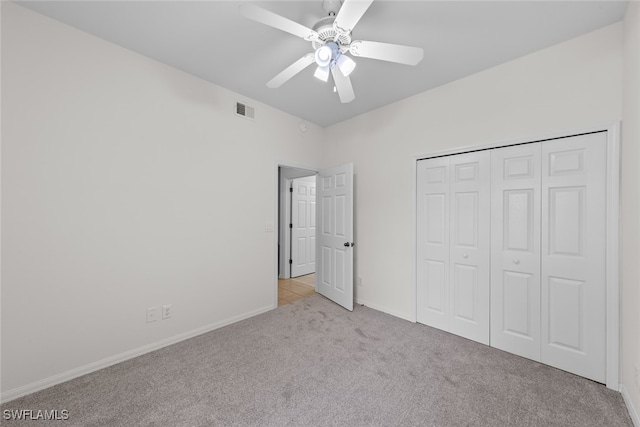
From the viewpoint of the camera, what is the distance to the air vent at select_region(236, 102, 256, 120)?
9.35ft

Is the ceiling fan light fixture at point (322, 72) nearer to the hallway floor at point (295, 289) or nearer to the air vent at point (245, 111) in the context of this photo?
the air vent at point (245, 111)

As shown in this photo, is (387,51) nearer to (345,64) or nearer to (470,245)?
(345,64)

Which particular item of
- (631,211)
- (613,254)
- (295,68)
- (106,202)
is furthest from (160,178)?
(613,254)

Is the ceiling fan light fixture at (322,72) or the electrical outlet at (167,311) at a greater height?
the ceiling fan light fixture at (322,72)

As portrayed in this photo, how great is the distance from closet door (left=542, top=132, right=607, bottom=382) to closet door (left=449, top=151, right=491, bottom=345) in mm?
417

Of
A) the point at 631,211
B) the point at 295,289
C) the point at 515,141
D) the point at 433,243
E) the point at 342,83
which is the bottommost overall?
the point at 295,289

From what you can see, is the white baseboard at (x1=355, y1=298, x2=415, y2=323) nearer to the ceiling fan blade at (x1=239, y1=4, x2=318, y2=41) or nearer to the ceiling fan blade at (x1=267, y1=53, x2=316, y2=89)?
the ceiling fan blade at (x1=267, y1=53, x2=316, y2=89)

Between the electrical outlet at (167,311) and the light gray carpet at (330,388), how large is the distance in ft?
0.94

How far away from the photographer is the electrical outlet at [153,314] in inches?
87.7

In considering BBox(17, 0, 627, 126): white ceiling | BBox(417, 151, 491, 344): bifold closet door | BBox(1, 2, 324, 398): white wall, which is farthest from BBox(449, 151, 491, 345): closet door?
BBox(1, 2, 324, 398): white wall

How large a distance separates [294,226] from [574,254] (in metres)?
3.84

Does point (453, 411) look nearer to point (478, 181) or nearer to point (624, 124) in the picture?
point (478, 181)

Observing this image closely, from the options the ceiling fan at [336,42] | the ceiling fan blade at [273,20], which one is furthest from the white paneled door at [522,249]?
the ceiling fan blade at [273,20]

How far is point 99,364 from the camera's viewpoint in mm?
1958
